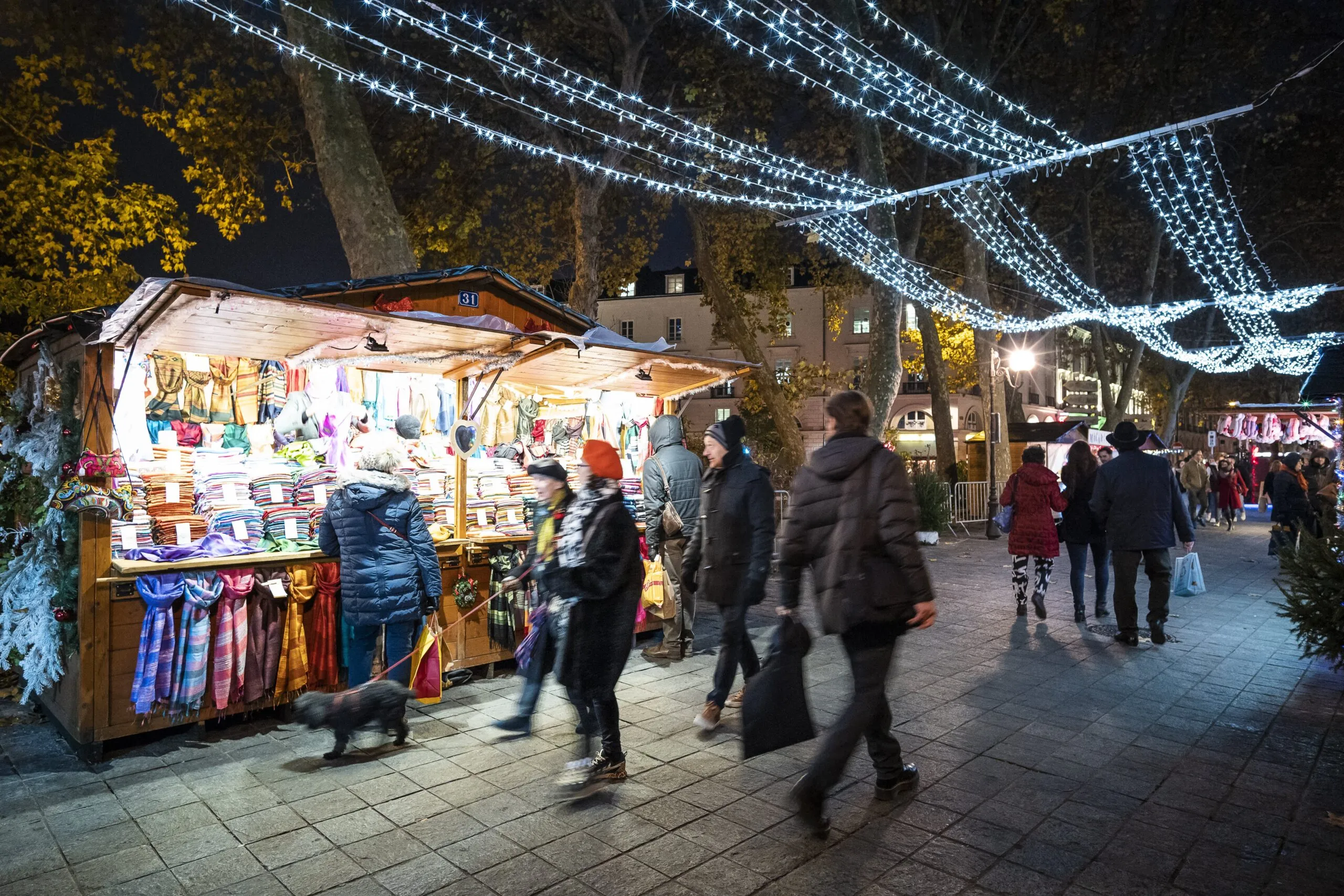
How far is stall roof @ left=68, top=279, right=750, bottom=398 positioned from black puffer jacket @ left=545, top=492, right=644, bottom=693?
2514mm

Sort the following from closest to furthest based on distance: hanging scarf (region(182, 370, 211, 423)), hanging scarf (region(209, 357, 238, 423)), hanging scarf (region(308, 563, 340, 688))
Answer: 1. hanging scarf (region(308, 563, 340, 688))
2. hanging scarf (region(182, 370, 211, 423))
3. hanging scarf (region(209, 357, 238, 423))

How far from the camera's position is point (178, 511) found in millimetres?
5473

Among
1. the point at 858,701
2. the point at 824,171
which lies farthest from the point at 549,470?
the point at 824,171

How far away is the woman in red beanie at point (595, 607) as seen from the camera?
4039 millimetres

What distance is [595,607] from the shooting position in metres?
4.11

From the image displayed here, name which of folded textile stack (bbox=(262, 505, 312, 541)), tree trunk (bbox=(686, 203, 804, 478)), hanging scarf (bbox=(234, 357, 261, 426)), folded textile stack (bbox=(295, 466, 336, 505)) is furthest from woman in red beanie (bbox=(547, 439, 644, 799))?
tree trunk (bbox=(686, 203, 804, 478))

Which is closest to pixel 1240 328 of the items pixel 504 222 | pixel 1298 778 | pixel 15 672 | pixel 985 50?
pixel 985 50

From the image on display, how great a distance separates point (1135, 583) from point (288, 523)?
7271 millimetres

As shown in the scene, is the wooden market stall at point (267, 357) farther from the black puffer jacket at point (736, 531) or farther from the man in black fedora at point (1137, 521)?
the man in black fedora at point (1137, 521)

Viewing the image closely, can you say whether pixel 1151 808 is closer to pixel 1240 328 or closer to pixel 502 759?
pixel 502 759

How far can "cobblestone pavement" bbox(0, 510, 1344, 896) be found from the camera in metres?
3.24

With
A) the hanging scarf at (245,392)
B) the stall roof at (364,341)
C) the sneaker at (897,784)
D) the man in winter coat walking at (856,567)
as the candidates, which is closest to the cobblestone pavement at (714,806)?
the sneaker at (897,784)

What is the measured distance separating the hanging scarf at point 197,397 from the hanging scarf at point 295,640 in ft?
5.31

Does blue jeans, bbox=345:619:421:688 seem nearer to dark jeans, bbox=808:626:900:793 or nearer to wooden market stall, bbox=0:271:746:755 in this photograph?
wooden market stall, bbox=0:271:746:755
